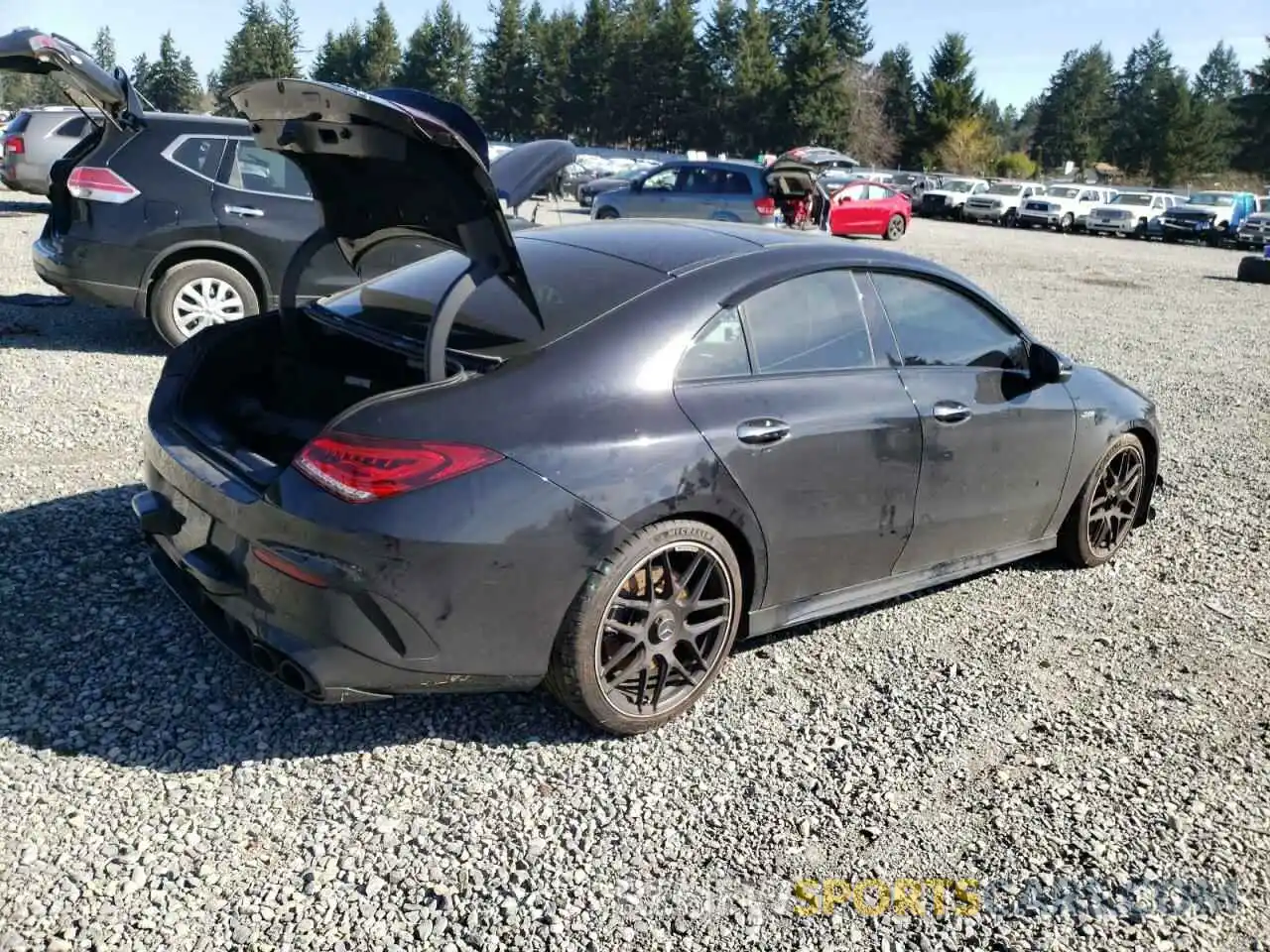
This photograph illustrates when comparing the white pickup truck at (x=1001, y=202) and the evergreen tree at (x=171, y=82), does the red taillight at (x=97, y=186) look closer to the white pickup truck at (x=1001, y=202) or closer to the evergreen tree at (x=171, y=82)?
the white pickup truck at (x=1001, y=202)

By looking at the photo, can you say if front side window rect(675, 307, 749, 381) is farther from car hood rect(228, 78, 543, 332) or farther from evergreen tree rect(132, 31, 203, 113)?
evergreen tree rect(132, 31, 203, 113)

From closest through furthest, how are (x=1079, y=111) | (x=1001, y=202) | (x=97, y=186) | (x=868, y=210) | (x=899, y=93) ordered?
(x=97, y=186), (x=868, y=210), (x=1001, y=202), (x=899, y=93), (x=1079, y=111)

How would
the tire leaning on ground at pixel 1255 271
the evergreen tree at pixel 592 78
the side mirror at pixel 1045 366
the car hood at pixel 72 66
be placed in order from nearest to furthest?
the side mirror at pixel 1045 366, the car hood at pixel 72 66, the tire leaning on ground at pixel 1255 271, the evergreen tree at pixel 592 78

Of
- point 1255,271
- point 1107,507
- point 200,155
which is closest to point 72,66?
point 200,155

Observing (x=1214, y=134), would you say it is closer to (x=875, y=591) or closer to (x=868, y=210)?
(x=868, y=210)

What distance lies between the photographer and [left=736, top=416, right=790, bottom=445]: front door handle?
3.37 metres

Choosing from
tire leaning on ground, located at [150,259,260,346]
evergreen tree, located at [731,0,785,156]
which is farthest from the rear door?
evergreen tree, located at [731,0,785,156]

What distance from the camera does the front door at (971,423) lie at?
13.1ft

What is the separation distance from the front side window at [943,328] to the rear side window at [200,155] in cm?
588

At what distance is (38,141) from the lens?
58.6ft

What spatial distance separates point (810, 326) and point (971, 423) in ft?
2.70

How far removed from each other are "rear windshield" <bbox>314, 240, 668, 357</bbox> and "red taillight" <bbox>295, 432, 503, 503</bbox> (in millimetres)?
426

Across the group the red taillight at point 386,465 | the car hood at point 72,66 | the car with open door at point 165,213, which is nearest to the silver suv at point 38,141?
the car hood at point 72,66

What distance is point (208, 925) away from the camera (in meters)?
2.47
